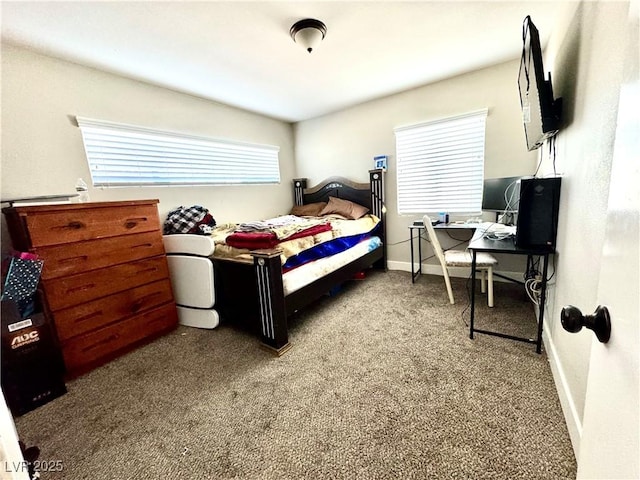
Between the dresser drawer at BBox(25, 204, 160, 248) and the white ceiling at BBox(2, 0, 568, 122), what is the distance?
1.21 meters

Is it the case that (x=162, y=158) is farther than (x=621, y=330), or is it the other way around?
(x=162, y=158)

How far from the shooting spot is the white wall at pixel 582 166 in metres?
0.94

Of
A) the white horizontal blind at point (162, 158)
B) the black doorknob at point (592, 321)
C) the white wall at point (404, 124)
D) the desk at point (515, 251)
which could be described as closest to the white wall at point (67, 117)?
the white horizontal blind at point (162, 158)

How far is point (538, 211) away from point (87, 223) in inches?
116

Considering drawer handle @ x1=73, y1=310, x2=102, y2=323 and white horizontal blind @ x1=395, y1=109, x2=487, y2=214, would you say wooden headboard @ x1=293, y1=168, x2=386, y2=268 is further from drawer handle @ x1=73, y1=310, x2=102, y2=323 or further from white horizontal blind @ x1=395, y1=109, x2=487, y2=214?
drawer handle @ x1=73, y1=310, x2=102, y2=323

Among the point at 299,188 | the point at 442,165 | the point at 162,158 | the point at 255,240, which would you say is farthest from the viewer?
the point at 299,188

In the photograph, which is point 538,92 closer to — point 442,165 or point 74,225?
point 442,165

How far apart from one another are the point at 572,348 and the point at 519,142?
232 centimetres

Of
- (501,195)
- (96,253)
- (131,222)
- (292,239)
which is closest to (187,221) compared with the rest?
(131,222)

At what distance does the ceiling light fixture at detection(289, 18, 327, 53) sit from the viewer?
70.9 inches

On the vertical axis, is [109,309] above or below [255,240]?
below

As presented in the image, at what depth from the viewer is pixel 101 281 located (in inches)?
72.5

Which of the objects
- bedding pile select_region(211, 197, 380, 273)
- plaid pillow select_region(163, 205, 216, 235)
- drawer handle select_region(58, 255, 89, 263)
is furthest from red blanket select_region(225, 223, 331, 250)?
drawer handle select_region(58, 255, 89, 263)

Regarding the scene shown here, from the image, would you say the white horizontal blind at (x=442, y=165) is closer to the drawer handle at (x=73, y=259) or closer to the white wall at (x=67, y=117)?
the white wall at (x=67, y=117)
